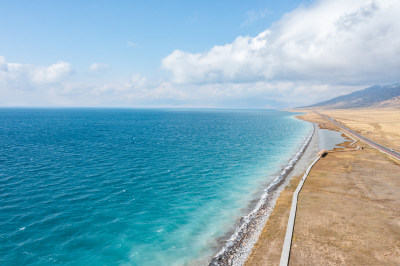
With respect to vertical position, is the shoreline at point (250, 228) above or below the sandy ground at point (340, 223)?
below

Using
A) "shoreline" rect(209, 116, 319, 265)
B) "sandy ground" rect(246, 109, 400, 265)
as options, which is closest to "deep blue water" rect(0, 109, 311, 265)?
"shoreline" rect(209, 116, 319, 265)

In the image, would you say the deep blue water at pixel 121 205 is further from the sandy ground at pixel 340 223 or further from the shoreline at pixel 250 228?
the sandy ground at pixel 340 223

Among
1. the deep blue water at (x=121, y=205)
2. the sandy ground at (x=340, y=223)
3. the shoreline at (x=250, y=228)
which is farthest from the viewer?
the deep blue water at (x=121, y=205)

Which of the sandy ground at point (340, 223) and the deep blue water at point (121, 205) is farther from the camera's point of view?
the deep blue water at point (121, 205)

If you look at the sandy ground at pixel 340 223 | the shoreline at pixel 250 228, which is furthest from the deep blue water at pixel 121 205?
the sandy ground at pixel 340 223

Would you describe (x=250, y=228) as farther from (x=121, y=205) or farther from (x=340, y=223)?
(x=121, y=205)

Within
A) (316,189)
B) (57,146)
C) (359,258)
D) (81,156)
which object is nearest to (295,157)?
(316,189)

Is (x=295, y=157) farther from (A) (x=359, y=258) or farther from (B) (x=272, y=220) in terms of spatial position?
(A) (x=359, y=258)

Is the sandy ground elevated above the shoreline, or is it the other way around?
the sandy ground

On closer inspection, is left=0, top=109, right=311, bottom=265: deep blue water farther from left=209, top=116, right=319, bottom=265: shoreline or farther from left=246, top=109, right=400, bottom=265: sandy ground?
left=246, top=109, right=400, bottom=265: sandy ground
